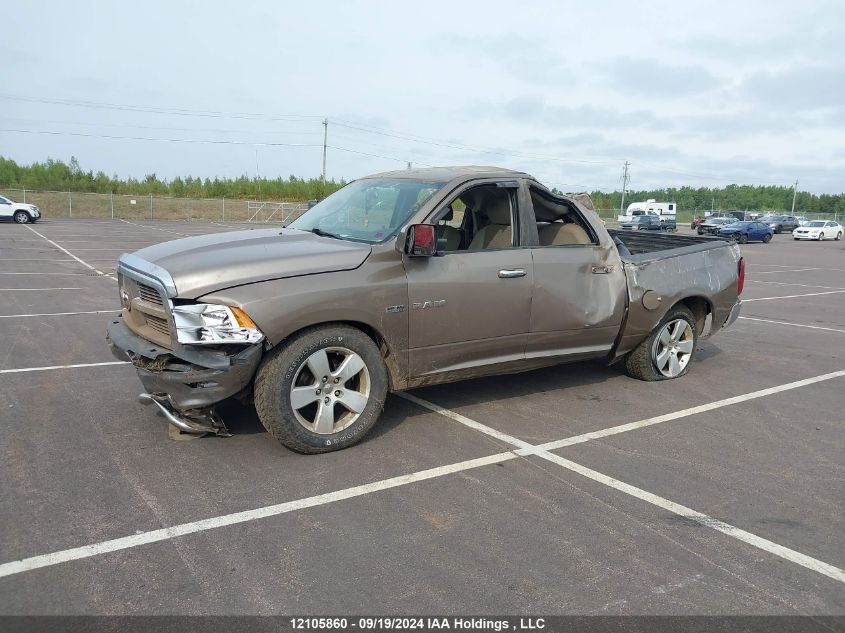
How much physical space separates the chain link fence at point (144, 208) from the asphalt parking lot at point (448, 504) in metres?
46.8

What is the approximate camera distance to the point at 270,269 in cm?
431

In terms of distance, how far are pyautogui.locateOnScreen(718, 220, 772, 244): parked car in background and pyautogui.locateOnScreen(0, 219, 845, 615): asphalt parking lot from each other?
1368 inches

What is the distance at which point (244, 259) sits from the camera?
435 centimetres

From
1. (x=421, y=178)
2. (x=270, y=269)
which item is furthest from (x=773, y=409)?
(x=270, y=269)

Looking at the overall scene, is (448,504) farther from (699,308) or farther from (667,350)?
(699,308)

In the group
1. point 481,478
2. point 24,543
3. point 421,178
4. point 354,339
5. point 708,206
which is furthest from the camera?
point 708,206

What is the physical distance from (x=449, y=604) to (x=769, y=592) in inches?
57.6

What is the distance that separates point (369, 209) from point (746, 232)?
3832 cm

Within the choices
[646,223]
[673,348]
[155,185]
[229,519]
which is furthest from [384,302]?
[155,185]

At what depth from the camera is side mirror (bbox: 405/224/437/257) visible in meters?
4.66

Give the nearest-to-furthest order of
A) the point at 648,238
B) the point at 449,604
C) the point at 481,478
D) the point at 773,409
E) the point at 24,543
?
the point at 449,604 → the point at 24,543 → the point at 481,478 → the point at 773,409 → the point at 648,238

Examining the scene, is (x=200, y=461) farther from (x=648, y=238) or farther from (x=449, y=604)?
(x=648, y=238)

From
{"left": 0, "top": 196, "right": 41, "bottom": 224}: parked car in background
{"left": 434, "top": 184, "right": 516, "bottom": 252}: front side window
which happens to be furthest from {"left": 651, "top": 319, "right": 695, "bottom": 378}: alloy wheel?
{"left": 0, "top": 196, "right": 41, "bottom": 224}: parked car in background

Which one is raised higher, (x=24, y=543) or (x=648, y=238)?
(x=648, y=238)
